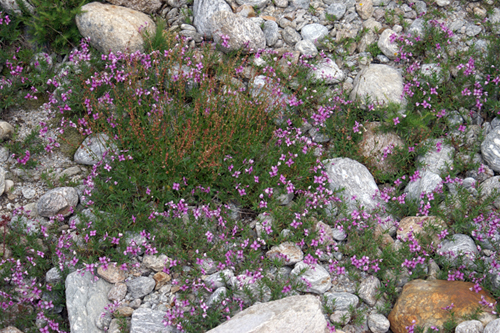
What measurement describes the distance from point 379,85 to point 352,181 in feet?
6.14

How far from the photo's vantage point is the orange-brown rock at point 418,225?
5.71m

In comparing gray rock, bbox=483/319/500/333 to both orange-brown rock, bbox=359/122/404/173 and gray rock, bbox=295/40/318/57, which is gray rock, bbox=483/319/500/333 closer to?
orange-brown rock, bbox=359/122/404/173

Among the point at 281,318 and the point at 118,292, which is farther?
the point at 118,292

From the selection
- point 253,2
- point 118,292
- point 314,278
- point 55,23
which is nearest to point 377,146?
point 314,278

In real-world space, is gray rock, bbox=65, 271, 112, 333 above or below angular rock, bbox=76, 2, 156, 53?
below

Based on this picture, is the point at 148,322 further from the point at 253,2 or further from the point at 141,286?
the point at 253,2

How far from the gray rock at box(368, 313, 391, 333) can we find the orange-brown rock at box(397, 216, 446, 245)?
1.22 meters

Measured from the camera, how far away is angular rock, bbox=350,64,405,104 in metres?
7.02

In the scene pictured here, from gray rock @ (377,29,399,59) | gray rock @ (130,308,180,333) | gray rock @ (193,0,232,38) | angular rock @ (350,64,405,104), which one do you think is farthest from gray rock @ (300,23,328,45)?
gray rock @ (130,308,180,333)

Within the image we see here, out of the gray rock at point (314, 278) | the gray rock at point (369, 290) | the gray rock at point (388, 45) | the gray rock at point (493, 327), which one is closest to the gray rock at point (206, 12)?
the gray rock at point (388, 45)

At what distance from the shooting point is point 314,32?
26.0ft

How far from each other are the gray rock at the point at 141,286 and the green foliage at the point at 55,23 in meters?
4.43

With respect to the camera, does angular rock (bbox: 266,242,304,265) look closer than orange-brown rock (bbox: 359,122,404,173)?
Yes

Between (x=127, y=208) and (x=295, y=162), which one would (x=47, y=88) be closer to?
(x=127, y=208)
